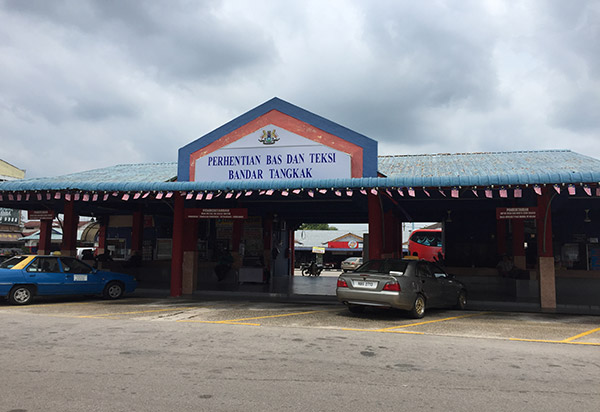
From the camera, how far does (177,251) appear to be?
51.9ft

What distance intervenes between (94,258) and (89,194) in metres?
8.30

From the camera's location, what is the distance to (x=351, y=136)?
14.8 meters

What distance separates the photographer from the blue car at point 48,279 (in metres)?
12.2

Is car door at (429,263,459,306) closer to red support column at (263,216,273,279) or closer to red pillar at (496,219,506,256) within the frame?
red pillar at (496,219,506,256)

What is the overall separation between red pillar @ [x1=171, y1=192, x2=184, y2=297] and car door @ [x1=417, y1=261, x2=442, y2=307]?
28.8 feet

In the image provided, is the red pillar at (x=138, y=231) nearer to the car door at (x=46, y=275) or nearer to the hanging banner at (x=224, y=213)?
the hanging banner at (x=224, y=213)

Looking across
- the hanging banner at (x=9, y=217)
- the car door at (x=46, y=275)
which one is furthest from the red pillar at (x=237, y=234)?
the hanging banner at (x=9, y=217)

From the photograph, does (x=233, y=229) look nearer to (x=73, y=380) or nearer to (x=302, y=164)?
(x=302, y=164)

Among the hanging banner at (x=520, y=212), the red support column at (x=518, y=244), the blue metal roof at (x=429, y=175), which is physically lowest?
the red support column at (x=518, y=244)

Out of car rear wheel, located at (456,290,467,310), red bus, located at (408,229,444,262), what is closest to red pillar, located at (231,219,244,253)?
car rear wheel, located at (456,290,467,310)

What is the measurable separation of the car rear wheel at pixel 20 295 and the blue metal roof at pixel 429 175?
12.3 ft

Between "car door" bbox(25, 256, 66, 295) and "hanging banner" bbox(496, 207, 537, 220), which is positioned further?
"hanging banner" bbox(496, 207, 537, 220)

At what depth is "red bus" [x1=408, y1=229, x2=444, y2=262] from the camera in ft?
100

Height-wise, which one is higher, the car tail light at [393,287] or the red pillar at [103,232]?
the red pillar at [103,232]
